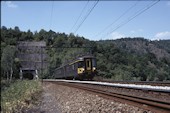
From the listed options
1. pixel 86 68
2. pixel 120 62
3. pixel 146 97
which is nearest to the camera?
pixel 146 97

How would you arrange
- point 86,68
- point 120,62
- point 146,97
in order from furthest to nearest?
point 120,62, point 86,68, point 146,97

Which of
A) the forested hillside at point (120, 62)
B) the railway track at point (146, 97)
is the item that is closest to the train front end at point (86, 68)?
the forested hillside at point (120, 62)

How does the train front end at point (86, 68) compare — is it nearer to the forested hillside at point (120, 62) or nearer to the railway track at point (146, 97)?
the forested hillside at point (120, 62)

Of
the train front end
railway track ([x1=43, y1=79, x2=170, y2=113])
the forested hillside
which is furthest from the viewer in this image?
the forested hillside

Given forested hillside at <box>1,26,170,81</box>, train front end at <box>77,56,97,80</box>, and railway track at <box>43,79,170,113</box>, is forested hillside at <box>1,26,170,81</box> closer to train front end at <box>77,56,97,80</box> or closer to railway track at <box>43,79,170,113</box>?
train front end at <box>77,56,97,80</box>

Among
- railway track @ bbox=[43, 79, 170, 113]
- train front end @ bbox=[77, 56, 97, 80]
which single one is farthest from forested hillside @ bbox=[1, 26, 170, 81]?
railway track @ bbox=[43, 79, 170, 113]

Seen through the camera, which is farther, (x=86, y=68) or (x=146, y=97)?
(x=86, y=68)

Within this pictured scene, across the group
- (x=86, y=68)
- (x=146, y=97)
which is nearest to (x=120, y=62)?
(x=86, y=68)

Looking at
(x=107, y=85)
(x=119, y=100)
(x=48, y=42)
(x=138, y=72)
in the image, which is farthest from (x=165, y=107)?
(x=48, y=42)

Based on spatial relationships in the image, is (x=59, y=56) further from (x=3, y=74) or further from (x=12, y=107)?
(x=12, y=107)

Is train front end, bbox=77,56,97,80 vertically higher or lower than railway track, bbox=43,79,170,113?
higher

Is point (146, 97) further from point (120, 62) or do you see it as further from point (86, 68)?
point (120, 62)

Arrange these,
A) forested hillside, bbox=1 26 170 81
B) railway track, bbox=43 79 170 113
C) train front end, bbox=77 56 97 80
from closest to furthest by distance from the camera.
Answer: railway track, bbox=43 79 170 113 → train front end, bbox=77 56 97 80 → forested hillside, bbox=1 26 170 81

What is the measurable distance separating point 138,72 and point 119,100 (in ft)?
144
